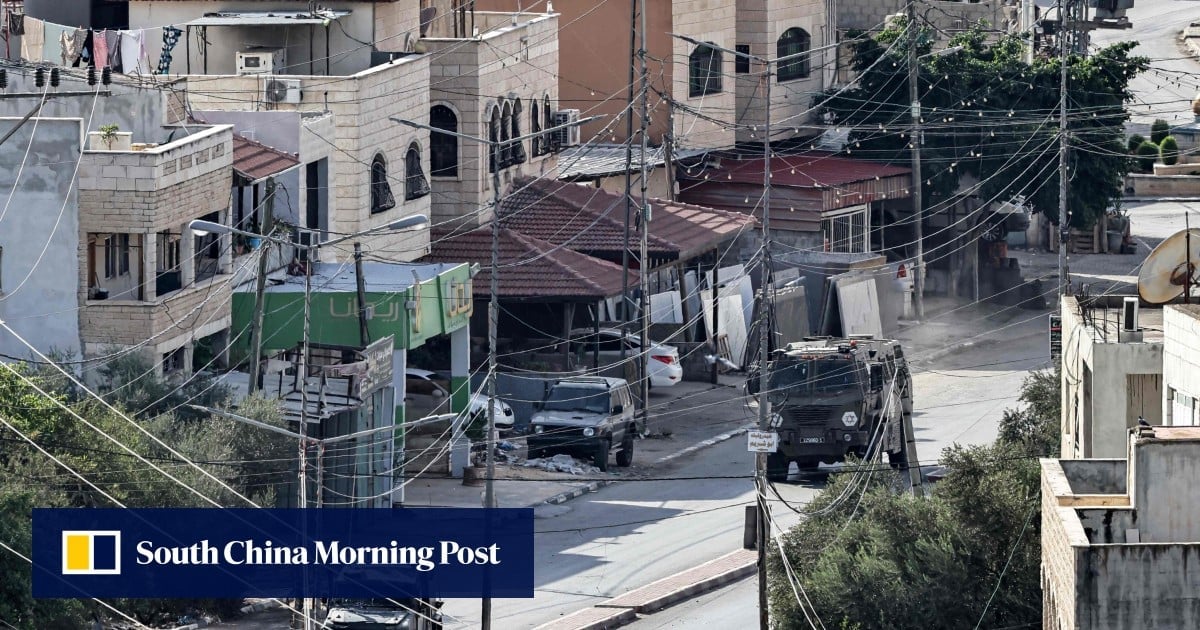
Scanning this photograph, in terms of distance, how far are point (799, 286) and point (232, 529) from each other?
2278 cm

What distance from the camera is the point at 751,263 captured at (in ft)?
199

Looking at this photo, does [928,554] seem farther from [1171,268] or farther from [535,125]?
[535,125]

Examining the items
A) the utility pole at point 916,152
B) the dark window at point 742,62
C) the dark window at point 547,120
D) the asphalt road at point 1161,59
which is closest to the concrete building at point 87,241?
the dark window at point 547,120

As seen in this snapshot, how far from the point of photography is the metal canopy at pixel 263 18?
5231cm

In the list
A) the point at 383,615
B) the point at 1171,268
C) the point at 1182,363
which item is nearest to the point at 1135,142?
the point at 1171,268

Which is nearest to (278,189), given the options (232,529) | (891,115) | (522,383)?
(522,383)

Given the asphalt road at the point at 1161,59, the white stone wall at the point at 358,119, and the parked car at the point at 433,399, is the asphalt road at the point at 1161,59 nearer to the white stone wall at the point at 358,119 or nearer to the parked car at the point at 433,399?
the white stone wall at the point at 358,119

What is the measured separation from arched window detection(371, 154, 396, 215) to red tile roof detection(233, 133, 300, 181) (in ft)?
11.0

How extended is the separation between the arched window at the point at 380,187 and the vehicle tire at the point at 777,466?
32.6 feet

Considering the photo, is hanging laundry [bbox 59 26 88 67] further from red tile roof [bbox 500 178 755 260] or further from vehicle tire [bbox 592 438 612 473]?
vehicle tire [bbox 592 438 612 473]

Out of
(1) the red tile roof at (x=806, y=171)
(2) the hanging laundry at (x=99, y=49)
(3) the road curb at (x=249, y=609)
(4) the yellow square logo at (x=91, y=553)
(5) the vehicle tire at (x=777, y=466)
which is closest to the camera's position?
(4) the yellow square logo at (x=91, y=553)

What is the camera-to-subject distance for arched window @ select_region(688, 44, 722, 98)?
6944 cm

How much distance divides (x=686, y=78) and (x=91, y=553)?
36.9 metres

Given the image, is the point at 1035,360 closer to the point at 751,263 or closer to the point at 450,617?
the point at 751,263
